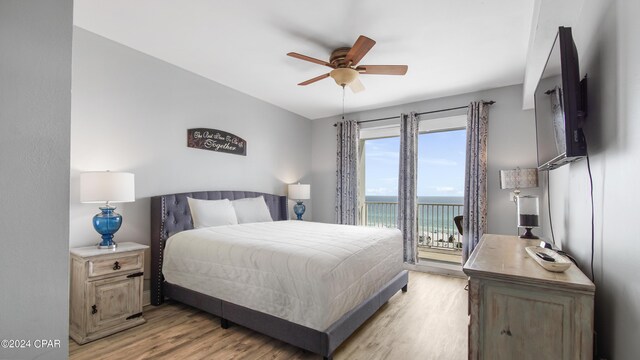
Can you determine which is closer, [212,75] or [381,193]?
[212,75]

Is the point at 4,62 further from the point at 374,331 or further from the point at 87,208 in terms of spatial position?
the point at 374,331

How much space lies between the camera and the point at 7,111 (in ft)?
2.78

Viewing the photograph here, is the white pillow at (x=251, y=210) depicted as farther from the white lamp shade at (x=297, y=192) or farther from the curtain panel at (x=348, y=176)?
the curtain panel at (x=348, y=176)

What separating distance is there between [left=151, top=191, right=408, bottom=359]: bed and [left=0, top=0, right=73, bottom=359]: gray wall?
52.3 inches

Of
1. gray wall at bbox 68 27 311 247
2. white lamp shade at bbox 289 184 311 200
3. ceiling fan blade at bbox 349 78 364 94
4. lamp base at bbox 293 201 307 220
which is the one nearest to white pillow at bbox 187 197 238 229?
gray wall at bbox 68 27 311 247

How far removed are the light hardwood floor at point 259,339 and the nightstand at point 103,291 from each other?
10cm

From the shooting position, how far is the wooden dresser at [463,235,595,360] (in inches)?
45.7

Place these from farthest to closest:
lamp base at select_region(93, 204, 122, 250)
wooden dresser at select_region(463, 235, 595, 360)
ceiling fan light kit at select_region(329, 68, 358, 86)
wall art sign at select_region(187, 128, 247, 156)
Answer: wall art sign at select_region(187, 128, 247, 156), ceiling fan light kit at select_region(329, 68, 358, 86), lamp base at select_region(93, 204, 122, 250), wooden dresser at select_region(463, 235, 595, 360)

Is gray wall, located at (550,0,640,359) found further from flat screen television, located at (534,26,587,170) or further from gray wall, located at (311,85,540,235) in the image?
gray wall, located at (311,85,540,235)

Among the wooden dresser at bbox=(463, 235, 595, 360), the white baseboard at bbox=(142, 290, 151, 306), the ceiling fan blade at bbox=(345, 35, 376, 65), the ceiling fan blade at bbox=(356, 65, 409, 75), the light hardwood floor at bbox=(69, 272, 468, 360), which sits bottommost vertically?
the light hardwood floor at bbox=(69, 272, 468, 360)

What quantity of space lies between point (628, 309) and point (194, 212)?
349 centimetres

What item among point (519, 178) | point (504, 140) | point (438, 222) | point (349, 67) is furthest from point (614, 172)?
point (438, 222)

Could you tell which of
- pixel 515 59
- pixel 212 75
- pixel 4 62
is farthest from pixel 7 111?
pixel 515 59

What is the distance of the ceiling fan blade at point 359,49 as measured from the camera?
2312 millimetres
